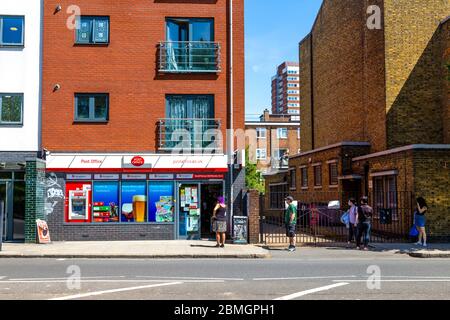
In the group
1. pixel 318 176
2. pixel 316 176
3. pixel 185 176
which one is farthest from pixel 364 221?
pixel 316 176

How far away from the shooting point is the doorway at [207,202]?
65.8 ft

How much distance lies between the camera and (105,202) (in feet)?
64.2

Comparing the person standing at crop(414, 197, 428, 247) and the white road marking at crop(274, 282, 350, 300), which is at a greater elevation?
the person standing at crop(414, 197, 428, 247)

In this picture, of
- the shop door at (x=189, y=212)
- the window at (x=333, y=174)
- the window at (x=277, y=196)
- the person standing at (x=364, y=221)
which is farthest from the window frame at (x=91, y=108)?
the window at (x=277, y=196)

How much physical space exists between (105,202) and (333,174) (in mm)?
12680

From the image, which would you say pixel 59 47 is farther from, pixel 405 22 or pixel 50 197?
pixel 405 22

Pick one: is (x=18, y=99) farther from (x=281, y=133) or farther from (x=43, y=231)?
(x=281, y=133)

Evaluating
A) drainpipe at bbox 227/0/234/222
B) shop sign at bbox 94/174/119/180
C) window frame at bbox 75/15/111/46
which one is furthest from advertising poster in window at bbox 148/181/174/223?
window frame at bbox 75/15/111/46

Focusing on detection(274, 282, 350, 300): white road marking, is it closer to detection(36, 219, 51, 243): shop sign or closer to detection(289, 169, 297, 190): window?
detection(36, 219, 51, 243): shop sign

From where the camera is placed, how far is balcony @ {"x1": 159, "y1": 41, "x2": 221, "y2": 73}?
20141 mm

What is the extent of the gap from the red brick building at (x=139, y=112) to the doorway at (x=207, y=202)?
39 mm

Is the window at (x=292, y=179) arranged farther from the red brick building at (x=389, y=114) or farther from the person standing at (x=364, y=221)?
the person standing at (x=364, y=221)

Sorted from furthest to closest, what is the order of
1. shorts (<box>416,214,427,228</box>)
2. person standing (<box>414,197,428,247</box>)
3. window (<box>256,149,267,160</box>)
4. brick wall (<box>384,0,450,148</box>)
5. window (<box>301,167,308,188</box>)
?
window (<box>256,149,267,160</box>), window (<box>301,167,308,188</box>), brick wall (<box>384,0,450,148</box>), shorts (<box>416,214,427,228</box>), person standing (<box>414,197,428,247</box>)
